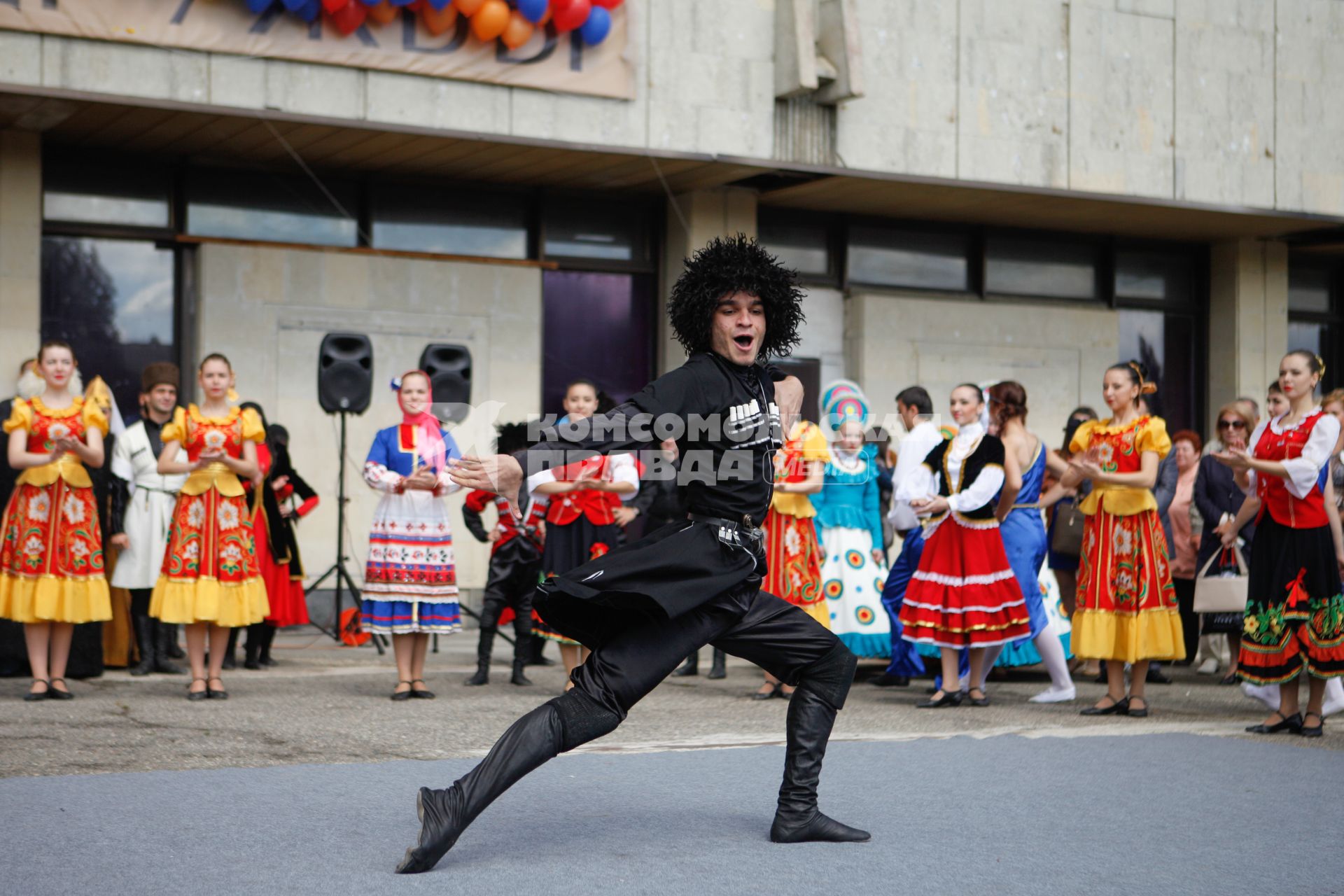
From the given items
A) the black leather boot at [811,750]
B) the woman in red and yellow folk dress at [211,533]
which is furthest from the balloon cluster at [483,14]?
the black leather boot at [811,750]

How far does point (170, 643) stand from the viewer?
11.0m

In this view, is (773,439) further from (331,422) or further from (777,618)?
(331,422)

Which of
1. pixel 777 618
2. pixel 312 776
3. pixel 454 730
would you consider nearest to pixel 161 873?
pixel 312 776

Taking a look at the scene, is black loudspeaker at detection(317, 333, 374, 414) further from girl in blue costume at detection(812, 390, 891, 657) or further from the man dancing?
the man dancing

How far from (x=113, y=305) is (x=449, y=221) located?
11.3 feet

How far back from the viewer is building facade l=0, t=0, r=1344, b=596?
1259 cm

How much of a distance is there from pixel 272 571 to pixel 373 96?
4.33 metres

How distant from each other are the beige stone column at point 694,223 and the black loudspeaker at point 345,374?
4164mm

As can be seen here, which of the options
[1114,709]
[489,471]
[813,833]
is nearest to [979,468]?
[1114,709]

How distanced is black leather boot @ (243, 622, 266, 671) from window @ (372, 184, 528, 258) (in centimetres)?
511

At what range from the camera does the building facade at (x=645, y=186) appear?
496 inches

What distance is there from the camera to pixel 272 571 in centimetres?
1075

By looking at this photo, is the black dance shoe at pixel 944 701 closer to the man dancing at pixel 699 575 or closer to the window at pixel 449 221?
the man dancing at pixel 699 575

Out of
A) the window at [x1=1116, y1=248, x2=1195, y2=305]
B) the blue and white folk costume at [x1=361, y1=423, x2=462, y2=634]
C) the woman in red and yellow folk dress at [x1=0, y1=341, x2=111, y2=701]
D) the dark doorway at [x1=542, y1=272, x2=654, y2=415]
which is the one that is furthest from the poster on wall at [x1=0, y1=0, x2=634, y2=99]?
the window at [x1=1116, y1=248, x2=1195, y2=305]
